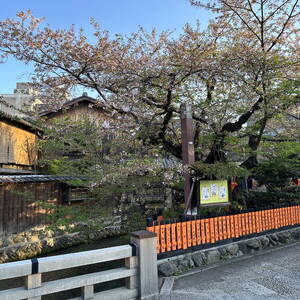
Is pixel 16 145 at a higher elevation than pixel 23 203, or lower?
higher

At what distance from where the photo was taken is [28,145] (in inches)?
553

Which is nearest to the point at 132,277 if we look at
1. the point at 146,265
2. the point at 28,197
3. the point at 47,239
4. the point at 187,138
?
the point at 146,265

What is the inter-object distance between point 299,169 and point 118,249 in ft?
27.8

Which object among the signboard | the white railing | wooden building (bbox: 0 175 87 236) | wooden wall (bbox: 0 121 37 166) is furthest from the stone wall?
wooden wall (bbox: 0 121 37 166)

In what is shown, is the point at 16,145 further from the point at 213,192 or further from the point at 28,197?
the point at 213,192

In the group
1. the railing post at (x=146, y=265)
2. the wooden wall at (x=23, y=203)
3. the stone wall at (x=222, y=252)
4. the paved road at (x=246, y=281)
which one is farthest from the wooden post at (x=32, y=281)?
the wooden wall at (x=23, y=203)

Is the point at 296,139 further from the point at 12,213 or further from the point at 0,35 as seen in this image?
the point at 12,213

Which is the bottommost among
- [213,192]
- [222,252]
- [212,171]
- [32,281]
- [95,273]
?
[222,252]

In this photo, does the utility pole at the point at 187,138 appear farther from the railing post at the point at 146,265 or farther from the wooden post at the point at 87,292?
the wooden post at the point at 87,292

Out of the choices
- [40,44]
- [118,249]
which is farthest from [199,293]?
[40,44]

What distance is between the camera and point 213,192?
6.45m

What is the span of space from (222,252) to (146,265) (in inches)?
118

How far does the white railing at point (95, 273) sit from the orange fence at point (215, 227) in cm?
94

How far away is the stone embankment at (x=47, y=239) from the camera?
937 centimetres
